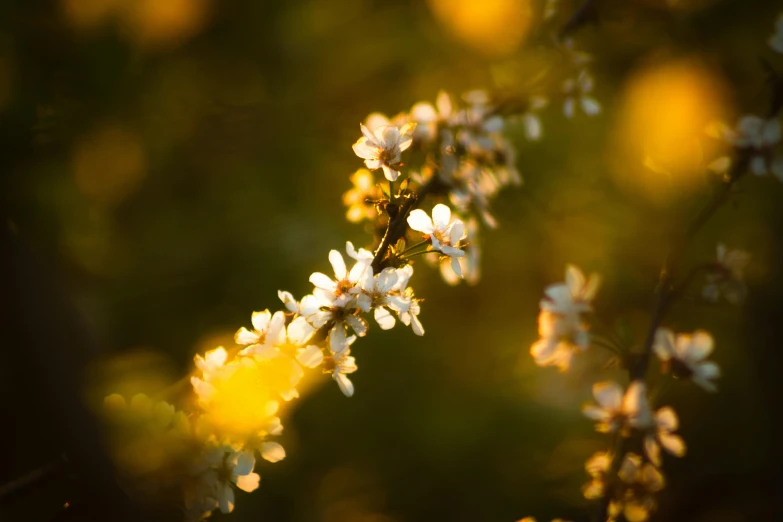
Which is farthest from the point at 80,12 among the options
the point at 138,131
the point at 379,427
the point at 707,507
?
the point at 707,507

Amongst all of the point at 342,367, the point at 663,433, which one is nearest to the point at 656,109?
the point at 663,433

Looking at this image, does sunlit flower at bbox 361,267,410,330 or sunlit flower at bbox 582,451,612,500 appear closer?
sunlit flower at bbox 361,267,410,330

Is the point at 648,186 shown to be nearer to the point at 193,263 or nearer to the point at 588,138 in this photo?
the point at 588,138

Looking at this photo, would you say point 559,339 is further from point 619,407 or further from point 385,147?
point 385,147

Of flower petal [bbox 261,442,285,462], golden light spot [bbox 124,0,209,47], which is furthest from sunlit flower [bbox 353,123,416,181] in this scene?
golden light spot [bbox 124,0,209,47]

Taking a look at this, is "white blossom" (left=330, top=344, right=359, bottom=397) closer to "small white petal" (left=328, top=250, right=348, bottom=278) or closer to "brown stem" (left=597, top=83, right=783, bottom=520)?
"small white petal" (left=328, top=250, right=348, bottom=278)

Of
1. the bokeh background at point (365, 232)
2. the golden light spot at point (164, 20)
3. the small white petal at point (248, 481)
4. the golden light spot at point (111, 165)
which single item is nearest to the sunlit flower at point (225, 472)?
the small white petal at point (248, 481)

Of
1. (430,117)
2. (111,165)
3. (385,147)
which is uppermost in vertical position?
(111,165)
